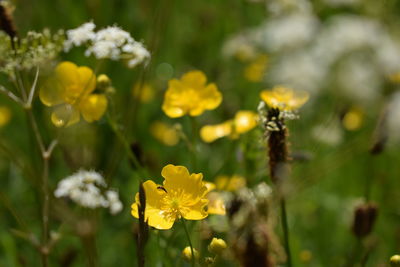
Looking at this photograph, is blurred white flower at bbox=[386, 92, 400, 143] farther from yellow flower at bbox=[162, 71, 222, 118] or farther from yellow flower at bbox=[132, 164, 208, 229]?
yellow flower at bbox=[132, 164, 208, 229]

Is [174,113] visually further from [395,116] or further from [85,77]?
[395,116]

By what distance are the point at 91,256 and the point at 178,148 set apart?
173 centimetres

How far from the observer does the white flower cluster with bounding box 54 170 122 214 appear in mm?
1227

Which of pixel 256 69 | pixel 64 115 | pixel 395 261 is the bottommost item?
pixel 395 261

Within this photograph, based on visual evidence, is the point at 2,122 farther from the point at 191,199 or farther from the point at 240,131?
the point at 191,199

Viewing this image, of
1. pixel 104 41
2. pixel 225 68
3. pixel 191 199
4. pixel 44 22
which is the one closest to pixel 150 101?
pixel 225 68

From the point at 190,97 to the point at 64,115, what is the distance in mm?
428

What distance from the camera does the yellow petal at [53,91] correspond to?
1.48m

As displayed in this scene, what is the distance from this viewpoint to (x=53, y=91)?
1.50 meters

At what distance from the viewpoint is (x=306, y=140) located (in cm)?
289

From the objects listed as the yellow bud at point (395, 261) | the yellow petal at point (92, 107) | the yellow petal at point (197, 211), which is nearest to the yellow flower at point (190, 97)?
the yellow petal at point (92, 107)

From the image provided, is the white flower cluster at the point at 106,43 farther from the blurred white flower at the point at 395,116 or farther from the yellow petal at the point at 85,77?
the blurred white flower at the point at 395,116

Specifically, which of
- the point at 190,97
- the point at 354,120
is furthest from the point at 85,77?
the point at 354,120

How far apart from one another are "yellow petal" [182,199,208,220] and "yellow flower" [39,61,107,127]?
0.39 m
